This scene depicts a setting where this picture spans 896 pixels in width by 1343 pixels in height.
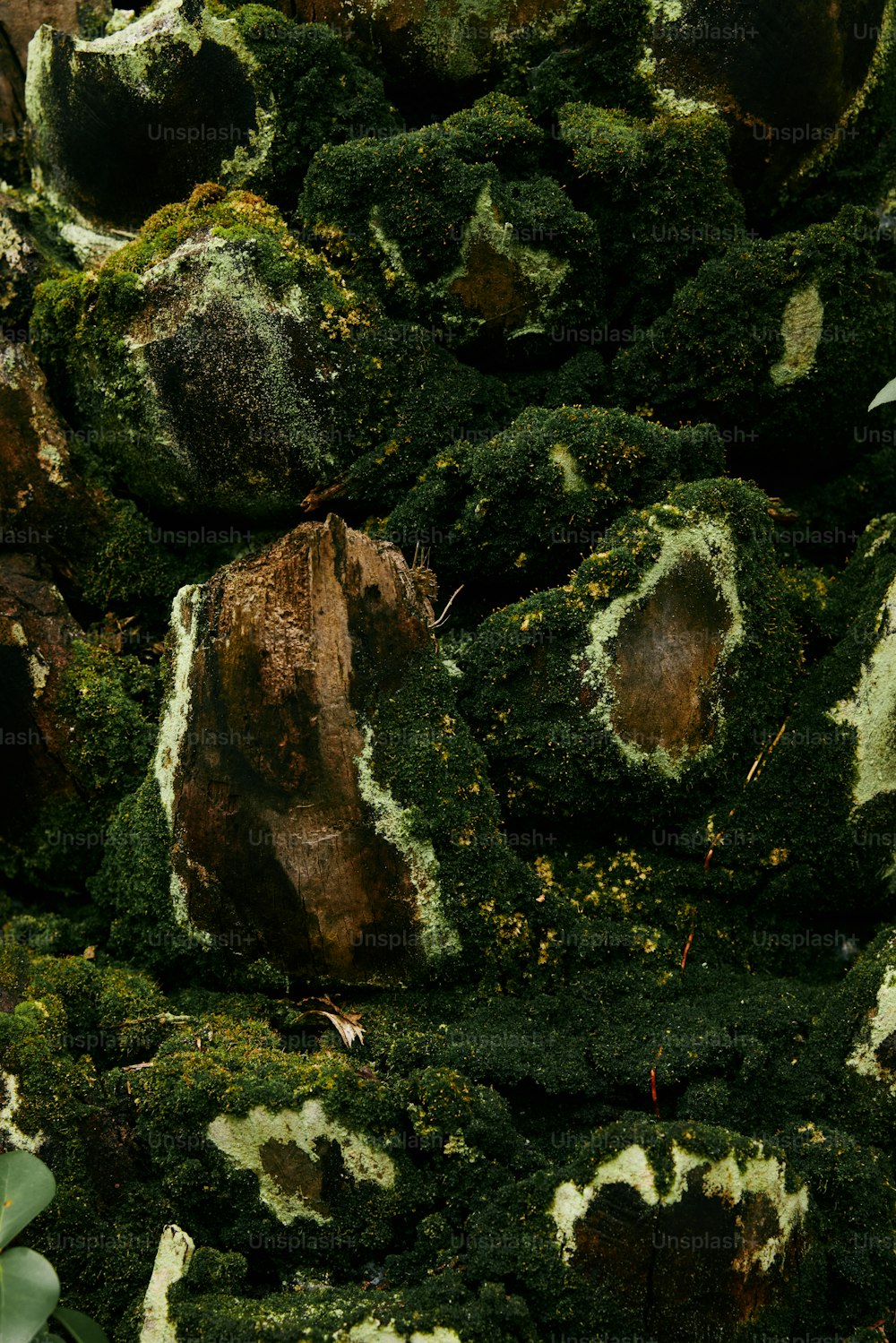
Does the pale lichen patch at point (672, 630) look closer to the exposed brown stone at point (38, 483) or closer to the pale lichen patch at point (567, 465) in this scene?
the pale lichen patch at point (567, 465)

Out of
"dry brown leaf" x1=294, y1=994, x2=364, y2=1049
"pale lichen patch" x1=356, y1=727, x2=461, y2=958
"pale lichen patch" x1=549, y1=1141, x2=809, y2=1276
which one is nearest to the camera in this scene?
"pale lichen patch" x1=549, y1=1141, x2=809, y2=1276

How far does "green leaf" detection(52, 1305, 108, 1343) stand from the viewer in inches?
154

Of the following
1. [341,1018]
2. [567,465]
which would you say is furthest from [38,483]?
[341,1018]

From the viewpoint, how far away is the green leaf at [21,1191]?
12.1 ft

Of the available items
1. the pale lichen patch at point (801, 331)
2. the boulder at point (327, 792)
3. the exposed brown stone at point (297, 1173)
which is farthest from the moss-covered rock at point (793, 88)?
the exposed brown stone at point (297, 1173)

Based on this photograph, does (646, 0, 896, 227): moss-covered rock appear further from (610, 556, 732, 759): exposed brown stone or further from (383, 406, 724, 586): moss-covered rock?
(610, 556, 732, 759): exposed brown stone

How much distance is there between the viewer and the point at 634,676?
4.97 meters

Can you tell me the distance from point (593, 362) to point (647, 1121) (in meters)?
3.35

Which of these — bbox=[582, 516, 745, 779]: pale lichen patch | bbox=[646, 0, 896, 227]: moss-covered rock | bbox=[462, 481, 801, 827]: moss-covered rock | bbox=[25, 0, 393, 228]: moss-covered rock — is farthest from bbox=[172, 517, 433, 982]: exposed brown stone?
bbox=[646, 0, 896, 227]: moss-covered rock

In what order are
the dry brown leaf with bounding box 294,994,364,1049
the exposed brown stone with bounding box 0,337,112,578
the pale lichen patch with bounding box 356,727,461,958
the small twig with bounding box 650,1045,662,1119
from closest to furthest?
the small twig with bounding box 650,1045,662,1119, the dry brown leaf with bounding box 294,994,364,1049, the pale lichen patch with bounding box 356,727,461,958, the exposed brown stone with bounding box 0,337,112,578

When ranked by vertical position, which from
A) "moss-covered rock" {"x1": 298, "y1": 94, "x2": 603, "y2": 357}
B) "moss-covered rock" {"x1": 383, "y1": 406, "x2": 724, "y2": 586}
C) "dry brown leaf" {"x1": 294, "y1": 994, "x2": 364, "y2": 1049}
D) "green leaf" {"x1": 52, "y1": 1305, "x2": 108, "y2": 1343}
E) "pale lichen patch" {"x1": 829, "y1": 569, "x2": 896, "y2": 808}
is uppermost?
"moss-covered rock" {"x1": 298, "y1": 94, "x2": 603, "y2": 357}

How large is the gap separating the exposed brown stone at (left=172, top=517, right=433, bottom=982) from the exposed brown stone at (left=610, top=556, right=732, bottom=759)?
0.89 m

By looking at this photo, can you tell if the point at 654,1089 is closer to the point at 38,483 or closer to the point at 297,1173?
the point at 297,1173

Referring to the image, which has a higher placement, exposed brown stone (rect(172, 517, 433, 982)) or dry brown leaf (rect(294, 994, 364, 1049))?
exposed brown stone (rect(172, 517, 433, 982))
